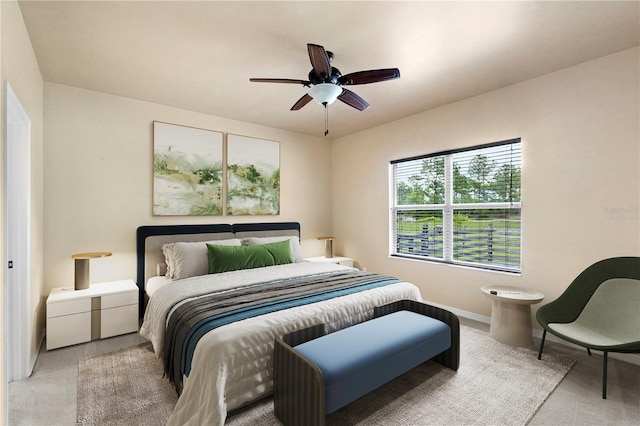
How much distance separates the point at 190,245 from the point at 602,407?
12.3 feet

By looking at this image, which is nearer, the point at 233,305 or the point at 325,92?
the point at 233,305

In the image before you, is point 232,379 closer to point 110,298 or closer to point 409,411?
point 409,411

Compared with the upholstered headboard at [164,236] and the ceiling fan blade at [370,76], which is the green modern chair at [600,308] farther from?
the upholstered headboard at [164,236]

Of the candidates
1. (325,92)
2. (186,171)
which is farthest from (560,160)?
(186,171)

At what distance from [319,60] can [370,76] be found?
44cm

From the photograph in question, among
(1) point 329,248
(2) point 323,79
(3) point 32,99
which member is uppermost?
(2) point 323,79

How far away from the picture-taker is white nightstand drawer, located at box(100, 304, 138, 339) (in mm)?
3023

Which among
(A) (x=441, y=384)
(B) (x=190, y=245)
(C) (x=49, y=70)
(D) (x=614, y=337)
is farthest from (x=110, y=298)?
(D) (x=614, y=337)

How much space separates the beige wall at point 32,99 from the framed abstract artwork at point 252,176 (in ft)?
6.42

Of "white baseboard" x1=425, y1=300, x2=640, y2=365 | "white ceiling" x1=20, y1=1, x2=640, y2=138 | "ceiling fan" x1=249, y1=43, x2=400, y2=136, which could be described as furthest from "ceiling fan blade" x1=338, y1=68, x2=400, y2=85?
"white baseboard" x1=425, y1=300, x2=640, y2=365

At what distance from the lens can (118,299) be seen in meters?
3.09

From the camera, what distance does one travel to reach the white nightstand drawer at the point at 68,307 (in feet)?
9.08

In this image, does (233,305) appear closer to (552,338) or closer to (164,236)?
(164,236)

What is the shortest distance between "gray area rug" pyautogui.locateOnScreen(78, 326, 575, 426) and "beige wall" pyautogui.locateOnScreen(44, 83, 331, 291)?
4.01 feet
